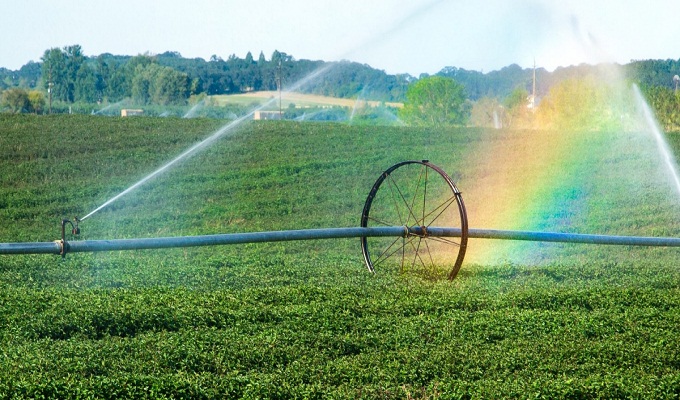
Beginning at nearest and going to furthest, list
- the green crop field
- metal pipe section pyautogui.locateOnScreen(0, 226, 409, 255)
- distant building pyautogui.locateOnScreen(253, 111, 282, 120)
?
the green crop field < metal pipe section pyautogui.locateOnScreen(0, 226, 409, 255) < distant building pyautogui.locateOnScreen(253, 111, 282, 120)

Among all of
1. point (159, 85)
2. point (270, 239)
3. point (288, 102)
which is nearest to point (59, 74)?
point (159, 85)

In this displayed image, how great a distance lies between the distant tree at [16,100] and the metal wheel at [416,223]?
108 ft

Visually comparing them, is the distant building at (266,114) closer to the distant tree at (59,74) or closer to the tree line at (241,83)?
the tree line at (241,83)

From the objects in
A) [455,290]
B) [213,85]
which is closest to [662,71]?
[213,85]

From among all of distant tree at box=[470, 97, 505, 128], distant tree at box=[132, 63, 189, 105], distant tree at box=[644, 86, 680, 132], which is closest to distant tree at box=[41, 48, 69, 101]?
distant tree at box=[132, 63, 189, 105]

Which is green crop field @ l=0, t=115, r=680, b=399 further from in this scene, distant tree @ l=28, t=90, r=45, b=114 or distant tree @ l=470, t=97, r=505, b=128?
distant tree @ l=470, t=97, r=505, b=128

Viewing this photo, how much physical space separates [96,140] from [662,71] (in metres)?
33.1

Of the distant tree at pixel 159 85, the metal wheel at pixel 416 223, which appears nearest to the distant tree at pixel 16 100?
the distant tree at pixel 159 85

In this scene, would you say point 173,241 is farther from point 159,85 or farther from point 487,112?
point 487,112

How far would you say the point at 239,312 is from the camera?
6.54 metres

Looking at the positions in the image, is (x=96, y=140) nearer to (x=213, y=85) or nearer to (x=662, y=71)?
(x=213, y=85)

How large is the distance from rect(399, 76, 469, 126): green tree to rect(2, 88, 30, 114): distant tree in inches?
951

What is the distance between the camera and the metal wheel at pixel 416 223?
8.51m

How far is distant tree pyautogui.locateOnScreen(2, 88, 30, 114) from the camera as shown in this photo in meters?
50.1
